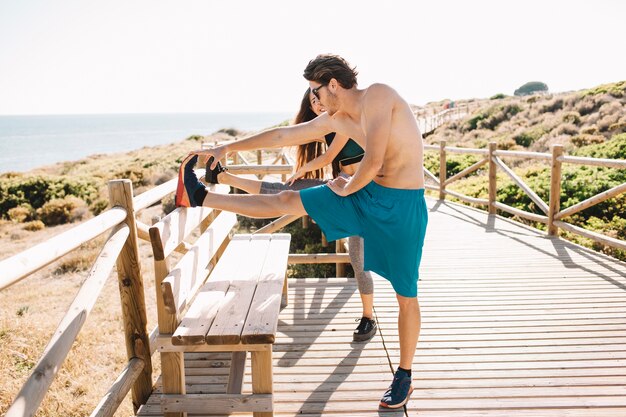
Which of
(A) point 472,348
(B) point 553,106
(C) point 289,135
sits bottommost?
(A) point 472,348

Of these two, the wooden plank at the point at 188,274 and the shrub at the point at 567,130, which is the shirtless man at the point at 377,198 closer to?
the wooden plank at the point at 188,274

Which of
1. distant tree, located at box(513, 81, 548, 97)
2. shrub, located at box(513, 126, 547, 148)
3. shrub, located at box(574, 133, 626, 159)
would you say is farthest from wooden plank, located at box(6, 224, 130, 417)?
distant tree, located at box(513, 81, 548, 97)

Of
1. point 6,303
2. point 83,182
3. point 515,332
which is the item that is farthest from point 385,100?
point 83,182

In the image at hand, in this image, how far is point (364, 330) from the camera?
12.4 feet

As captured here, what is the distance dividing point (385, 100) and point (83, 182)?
18.6m

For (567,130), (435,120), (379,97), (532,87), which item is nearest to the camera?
(379,97)

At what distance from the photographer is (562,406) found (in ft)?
9.39

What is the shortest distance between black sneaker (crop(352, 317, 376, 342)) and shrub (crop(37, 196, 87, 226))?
44.8 ft

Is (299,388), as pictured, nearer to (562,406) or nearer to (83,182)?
(562,406)

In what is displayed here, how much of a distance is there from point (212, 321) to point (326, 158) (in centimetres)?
158

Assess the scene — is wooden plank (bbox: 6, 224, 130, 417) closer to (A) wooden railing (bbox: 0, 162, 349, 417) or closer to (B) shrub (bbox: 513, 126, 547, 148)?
(A) wooden railing (bbox: 0, 162, 349, 417)

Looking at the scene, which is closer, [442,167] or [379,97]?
[379,97]

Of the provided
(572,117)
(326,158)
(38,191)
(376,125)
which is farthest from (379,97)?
(572,117)

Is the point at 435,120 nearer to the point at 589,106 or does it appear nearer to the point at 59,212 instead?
the point at 589,106
